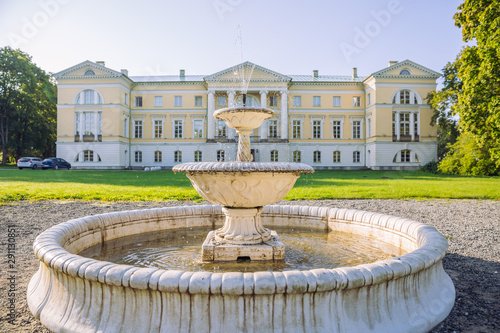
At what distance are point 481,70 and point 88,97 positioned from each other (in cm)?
4347

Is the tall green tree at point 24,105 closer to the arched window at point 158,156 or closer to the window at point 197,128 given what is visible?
Result: the arched window at point 158,156

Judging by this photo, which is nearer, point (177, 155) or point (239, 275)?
point (239, 275)

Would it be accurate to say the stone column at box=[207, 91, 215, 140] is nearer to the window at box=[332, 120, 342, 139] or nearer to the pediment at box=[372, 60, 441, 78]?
the window at box=[332, 120, 342, 139]

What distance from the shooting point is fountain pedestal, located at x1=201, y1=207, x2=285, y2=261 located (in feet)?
14.7

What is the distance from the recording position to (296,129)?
4738cm

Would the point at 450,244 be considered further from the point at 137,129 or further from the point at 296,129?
the point at 137,129

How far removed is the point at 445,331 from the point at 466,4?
53.8 ft

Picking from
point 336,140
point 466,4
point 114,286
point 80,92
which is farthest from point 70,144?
point 114,286

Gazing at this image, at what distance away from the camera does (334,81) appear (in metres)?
46.2

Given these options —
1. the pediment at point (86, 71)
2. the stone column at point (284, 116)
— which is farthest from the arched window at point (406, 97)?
the pediment at point (86, 71)

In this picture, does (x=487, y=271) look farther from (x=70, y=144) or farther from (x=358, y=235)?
(x=70, y=144)

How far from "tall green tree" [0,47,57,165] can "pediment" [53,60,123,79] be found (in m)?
7.47

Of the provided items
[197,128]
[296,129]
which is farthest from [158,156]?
[296,129]

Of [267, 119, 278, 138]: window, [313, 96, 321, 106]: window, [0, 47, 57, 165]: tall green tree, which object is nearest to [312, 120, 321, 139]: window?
[313, 96, 321, 106]: window
